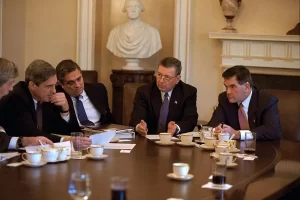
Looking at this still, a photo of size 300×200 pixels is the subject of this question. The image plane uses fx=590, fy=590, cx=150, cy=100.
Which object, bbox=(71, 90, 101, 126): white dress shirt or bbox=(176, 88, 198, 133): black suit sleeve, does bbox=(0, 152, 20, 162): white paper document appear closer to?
bbox=(71, 90, 101, 126): white dress shirt

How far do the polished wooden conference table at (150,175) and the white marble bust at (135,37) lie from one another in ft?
9.41

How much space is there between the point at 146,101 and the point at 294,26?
236cm

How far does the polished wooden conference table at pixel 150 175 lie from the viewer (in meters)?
2.10

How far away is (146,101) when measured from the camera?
405cm

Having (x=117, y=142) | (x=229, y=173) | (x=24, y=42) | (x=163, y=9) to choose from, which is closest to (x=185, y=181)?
(x=229, y=173)

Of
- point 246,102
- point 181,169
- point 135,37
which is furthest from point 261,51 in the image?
point 181,169

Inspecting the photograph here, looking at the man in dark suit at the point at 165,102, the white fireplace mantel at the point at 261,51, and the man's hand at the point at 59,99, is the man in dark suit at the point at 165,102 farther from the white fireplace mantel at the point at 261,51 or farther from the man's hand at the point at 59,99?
the white fireplace mantel at the point at 261,51

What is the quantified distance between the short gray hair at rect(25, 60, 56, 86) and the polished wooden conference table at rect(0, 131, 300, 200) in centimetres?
67

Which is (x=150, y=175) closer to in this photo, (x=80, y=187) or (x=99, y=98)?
(x=80, y=187)

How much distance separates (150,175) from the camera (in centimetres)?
241

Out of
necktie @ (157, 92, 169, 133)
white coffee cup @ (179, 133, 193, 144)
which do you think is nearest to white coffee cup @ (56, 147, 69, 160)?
white coffee cup @ (179, 133, 193, 144)

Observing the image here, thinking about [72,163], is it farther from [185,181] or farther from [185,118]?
[185,118]

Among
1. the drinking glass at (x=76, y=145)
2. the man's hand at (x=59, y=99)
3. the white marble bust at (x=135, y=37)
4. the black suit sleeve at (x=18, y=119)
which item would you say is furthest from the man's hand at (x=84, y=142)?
the white marble bust at (x=135, y=37)

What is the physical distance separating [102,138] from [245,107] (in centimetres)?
114
